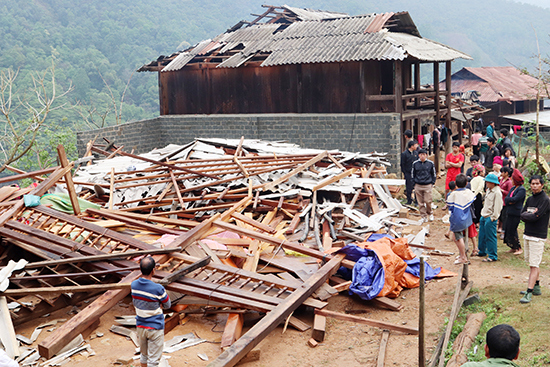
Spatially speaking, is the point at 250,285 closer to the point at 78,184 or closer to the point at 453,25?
the point at 78,184

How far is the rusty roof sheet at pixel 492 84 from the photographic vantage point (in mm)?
29156

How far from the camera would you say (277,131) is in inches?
727

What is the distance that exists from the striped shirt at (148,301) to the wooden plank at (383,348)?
8.26 feet

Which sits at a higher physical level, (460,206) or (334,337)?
(460,206)

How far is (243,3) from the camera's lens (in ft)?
275

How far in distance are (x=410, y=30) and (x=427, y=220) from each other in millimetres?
10473

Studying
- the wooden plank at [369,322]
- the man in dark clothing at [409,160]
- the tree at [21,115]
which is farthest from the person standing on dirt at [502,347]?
the tree at [21,115]

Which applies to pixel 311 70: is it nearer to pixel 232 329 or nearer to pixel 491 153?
pixel 491 153

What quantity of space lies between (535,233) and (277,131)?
12.4 meters

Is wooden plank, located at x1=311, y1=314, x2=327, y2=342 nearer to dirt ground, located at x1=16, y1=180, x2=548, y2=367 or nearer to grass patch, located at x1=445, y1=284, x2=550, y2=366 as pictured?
dirt ground, located at x1=16, y1=180, x2=548, y2=367

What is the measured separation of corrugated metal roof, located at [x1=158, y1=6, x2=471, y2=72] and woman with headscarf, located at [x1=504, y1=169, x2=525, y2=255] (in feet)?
24.9

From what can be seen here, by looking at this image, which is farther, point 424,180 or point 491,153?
point 491,153

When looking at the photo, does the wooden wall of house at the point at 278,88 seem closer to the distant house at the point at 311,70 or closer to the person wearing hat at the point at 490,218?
the distant house at the point at 311,70

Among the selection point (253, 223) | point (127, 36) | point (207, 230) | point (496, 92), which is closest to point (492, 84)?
point (496, 92)
